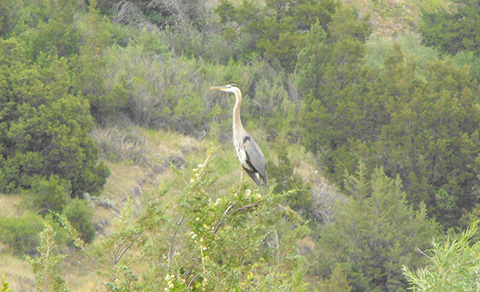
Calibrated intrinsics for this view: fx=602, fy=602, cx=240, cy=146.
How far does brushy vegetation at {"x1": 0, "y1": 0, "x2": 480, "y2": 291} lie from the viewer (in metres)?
11.8

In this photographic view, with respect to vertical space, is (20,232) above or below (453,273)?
below

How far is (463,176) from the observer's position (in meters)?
14.4

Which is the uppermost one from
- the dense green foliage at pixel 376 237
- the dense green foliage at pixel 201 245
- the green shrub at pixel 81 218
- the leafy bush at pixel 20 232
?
the dense green foliage at pixel 201 245

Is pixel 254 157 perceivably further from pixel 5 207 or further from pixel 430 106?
pixel 430 106

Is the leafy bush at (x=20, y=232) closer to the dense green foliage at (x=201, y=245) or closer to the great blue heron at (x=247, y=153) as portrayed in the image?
the great blue heron at (x=247, y=153)

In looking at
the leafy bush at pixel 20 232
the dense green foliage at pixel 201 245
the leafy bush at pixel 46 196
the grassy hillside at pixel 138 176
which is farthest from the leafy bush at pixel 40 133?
the dense green foliage at pixel 201 245

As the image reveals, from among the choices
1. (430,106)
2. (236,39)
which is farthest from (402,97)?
(236,39)

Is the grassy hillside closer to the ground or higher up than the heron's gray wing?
closer to the ground

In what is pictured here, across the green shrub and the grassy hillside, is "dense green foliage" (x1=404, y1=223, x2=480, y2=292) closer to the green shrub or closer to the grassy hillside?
the grassy hillside

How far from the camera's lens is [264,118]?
18719 millimetres

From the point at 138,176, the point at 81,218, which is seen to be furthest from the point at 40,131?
the point at 138,176

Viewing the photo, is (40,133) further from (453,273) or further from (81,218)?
(453,273)

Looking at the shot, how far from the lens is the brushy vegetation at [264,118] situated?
38.8 ft

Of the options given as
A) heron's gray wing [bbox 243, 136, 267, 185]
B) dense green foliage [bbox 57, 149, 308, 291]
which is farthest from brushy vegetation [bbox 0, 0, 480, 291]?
heron's gray wing [bbox 243, 136, 267, 185]
